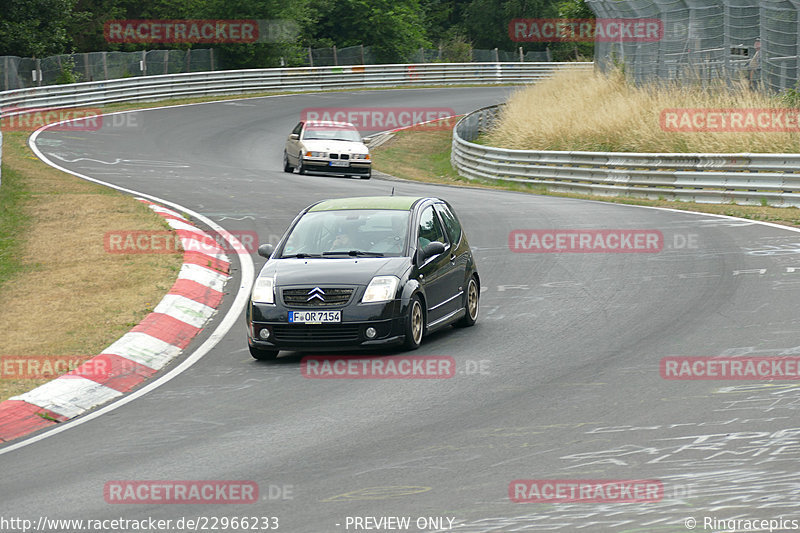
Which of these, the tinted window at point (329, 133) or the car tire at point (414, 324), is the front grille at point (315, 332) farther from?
the tinted window at point (329, 133)

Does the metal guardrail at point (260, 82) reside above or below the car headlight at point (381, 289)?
below

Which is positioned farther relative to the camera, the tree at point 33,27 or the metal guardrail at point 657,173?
the tree at point 33,27

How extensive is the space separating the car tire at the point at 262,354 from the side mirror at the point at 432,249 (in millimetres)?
1791

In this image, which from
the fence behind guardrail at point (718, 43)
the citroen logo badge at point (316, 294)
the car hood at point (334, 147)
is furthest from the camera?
the car hood at point (334, 147)

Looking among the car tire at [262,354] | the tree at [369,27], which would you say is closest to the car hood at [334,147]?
the car tire at [262,354]

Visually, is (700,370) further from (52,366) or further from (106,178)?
(106,178)

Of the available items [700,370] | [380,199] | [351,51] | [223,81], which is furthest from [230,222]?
[351,51]

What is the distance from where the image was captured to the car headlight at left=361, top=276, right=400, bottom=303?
10391 millimetres

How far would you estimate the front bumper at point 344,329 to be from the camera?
1030 centimetres

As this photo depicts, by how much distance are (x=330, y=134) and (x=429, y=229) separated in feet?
67.1

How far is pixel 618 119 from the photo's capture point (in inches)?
1175

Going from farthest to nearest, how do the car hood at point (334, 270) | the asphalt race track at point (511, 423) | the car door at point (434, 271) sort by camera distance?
the car door at point (434, 271), the car hood at point (334, 270), the asphalt race track at point (511, 423)

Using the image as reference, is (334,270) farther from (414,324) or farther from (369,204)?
(369,204)

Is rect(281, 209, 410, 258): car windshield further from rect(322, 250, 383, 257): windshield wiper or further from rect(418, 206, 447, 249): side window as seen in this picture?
rect(418, 206, 447, 249): side window
